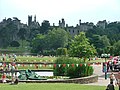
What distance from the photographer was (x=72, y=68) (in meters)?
29.9

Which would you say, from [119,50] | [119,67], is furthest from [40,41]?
[119,67]

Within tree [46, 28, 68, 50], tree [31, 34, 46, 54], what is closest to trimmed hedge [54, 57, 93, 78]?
tree [31, 34, 46, 54]

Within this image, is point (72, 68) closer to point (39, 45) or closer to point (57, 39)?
point (39, 45)

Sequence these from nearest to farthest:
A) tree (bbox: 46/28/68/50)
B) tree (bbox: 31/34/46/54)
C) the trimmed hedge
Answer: the trimmed hedge < tree (bbox: 31/34/46/54) < tree (bbox: 46/28/68/50)

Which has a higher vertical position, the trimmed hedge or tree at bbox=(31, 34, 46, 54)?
tree at bbox=(31, 34, 46, 54)

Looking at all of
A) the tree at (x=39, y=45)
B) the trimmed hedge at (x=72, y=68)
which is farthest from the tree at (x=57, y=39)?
the trimmed hedge at (x=72, y=68)

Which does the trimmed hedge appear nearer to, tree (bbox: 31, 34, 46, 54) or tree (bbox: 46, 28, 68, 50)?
tree (bbox: 31, 34, 46, 54)

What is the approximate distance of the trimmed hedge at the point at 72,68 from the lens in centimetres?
2952

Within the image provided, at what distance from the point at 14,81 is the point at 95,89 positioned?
16.0 feet

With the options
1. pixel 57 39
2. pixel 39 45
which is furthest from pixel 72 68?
pixel 57 39

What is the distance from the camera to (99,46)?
5285 inches

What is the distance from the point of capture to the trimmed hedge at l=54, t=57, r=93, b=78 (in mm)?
29516

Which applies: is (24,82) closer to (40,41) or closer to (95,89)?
(95,89)

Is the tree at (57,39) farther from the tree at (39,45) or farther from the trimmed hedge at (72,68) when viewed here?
the trimmed hedge at (72,68)
